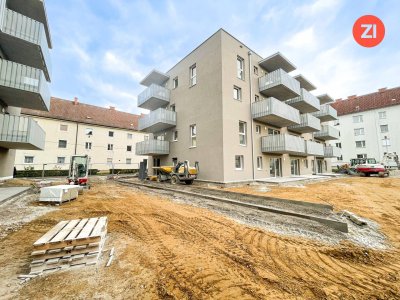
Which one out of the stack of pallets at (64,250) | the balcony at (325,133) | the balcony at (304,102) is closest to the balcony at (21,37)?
the stack of pallets at (64,250)

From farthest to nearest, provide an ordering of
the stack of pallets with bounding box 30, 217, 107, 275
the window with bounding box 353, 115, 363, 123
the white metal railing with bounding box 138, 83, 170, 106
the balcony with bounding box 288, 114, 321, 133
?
1. the window with bounding box 353, 115, 363, 123
2. the balcony with bounding box 288, 114, 321, 133
3. the white metal railing with bounding box 138, 83, 170, 106
4. the stack of pallets with bounding box 30, 217, 107, 275

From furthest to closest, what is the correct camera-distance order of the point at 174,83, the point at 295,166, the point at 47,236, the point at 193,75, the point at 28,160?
the point at 28,160
the point at 295,166
the point at 174,83
the point at 193,75
the point at 47,236

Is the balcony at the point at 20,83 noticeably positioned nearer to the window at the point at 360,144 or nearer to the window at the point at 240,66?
the window at the point at 240,66

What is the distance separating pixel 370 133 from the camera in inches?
1538

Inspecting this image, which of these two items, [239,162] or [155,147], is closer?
[239,162]

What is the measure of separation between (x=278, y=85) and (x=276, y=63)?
3390 mm

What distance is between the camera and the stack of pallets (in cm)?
280

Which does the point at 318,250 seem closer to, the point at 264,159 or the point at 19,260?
the point at 19,260

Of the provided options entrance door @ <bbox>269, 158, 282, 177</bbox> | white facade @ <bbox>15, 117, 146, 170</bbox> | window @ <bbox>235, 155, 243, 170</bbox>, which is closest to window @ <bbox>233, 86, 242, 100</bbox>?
window @ <bbox>235, 155, 243, 170</bbox>

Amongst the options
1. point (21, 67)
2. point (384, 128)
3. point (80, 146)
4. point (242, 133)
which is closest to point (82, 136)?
point (80, 146)

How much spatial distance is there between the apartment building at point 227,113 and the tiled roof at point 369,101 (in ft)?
101

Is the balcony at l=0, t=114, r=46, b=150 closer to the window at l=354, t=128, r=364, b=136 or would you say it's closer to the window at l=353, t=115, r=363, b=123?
the window at l=354, t=128, r=364, b=136

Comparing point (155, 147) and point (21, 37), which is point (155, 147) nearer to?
point (155, 147)

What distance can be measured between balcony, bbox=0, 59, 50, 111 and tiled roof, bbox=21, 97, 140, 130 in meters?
19.4
